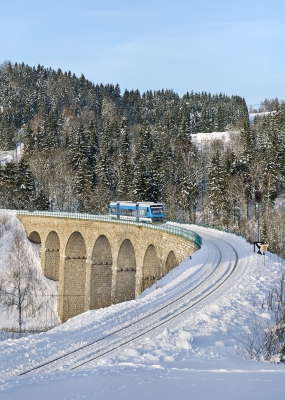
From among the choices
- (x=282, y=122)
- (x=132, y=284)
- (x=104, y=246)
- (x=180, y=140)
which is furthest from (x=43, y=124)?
(x=132, y=284)

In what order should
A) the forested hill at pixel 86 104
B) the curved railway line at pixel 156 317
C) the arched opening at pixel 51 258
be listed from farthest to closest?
1. the forested hill at pixel 86 104
2. the arched opening at pixel 51 258
3. the curved railway line at pixel 156 317

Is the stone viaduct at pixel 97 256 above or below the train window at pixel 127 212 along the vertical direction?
below

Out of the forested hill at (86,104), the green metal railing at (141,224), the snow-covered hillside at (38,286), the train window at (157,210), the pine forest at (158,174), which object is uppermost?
the forested hill at (86,104)

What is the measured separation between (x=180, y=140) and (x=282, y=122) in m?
19.8

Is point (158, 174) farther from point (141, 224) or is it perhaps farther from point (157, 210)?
point (141, 224)

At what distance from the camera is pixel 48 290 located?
53.8 metres

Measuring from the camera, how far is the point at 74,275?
52062 mm

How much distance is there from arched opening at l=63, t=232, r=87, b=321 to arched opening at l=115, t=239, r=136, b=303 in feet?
27.8

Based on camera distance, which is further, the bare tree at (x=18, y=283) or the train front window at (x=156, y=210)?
the bare tree at (x=18, y=283)

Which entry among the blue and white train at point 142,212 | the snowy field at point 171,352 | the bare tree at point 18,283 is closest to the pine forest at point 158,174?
the blue and white train at point 142,212

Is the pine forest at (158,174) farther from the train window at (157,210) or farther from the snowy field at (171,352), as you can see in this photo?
the snowy field at (171,352)

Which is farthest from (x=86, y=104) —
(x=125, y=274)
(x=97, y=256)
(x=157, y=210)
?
(x=157, y=210)

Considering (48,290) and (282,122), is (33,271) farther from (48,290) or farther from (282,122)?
(282,122)

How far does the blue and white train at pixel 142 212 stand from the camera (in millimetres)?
40594
